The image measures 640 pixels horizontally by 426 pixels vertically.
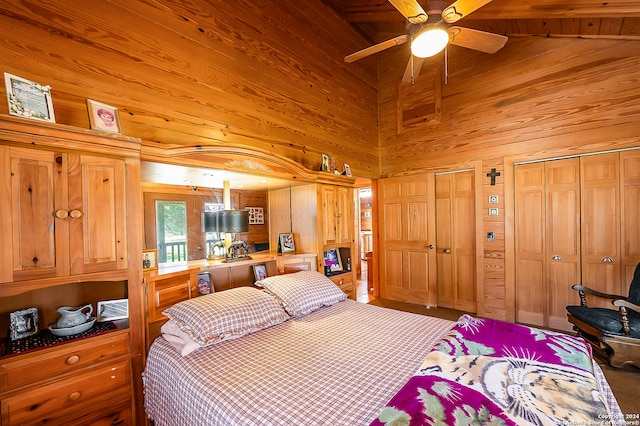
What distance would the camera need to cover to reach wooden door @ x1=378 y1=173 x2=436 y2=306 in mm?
4332

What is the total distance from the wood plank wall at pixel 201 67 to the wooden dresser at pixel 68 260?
42 cm

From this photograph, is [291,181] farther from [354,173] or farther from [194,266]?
[354,173]

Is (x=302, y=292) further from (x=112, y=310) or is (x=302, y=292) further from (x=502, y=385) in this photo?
(x=502, y=385)

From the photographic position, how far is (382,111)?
4883 mm

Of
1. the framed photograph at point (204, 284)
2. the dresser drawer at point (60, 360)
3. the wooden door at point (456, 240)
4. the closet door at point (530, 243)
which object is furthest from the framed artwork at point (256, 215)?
the closet door at point (530, 243)

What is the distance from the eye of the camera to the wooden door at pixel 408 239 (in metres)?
4.33

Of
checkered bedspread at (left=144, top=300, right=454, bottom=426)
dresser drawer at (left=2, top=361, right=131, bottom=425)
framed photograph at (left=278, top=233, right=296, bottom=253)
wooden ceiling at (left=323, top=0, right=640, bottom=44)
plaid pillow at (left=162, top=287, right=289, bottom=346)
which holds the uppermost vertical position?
wooden ceiling at (left=323, top=0, right=640, bottom=44)

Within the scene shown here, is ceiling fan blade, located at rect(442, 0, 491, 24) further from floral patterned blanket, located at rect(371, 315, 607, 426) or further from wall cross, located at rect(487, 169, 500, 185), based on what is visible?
wall cross, located at rect(487, 169, 500, 185)

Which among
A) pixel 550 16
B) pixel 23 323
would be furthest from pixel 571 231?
pixel 23 323

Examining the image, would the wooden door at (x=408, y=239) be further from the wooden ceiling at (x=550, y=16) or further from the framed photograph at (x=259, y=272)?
the framed photograph at (x=259, y=272)

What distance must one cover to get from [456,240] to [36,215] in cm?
452

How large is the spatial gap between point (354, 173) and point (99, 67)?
10.6 feet

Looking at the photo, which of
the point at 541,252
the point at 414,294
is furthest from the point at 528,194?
the point at 414,294

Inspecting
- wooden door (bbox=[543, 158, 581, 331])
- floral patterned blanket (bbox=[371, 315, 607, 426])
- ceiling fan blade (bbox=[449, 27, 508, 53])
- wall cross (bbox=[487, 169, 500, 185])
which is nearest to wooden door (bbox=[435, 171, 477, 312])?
wall cross (bbox=[487, 169, 500, 185])
